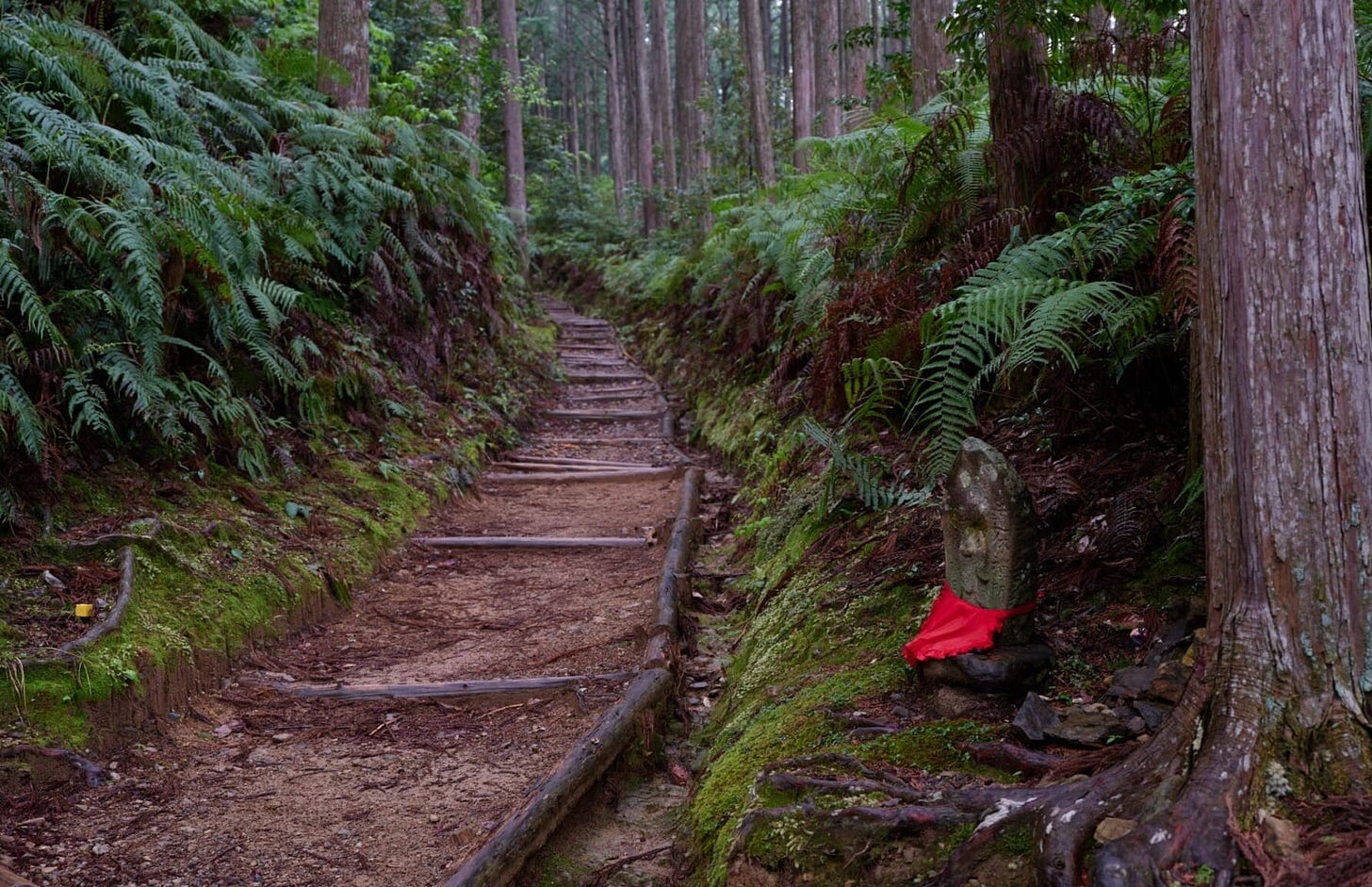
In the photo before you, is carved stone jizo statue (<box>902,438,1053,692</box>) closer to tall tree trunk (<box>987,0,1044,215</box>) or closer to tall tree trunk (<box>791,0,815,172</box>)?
tall tree trunk (<box>987,0,1044,215</box>)

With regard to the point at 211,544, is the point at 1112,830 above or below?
below

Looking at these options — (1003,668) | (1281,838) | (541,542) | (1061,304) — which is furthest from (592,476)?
(1281,838)

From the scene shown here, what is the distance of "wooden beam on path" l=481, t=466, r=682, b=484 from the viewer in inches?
333

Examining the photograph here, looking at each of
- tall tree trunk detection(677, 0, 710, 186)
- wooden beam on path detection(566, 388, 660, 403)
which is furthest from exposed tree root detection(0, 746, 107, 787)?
tall tree trunk detection(677, 0, 710, 186)

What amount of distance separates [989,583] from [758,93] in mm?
14247

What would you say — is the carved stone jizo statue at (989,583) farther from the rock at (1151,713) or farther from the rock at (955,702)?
the rock at (1151,713)

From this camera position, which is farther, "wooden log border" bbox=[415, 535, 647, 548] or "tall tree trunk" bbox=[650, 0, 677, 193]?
"tall tree trunk" bbox=[650, 0, 677, 193]

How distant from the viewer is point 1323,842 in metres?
1.91

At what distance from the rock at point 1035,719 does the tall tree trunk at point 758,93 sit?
1293 centimetres

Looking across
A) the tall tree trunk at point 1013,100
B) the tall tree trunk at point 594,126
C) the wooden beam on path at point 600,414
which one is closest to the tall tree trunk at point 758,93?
the wooden beam on path at point 600,414

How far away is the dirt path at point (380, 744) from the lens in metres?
3.08

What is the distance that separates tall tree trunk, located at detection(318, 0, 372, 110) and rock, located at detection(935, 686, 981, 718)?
8.43 m

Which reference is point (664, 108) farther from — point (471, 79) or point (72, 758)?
point (72, 758)

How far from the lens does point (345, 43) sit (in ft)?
31.1
